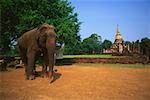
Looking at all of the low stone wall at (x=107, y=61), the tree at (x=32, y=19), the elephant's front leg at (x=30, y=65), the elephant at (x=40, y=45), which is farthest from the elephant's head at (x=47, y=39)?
the low stone wall at (x=107, y=61)

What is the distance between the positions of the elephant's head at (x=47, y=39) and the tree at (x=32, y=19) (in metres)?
10.0

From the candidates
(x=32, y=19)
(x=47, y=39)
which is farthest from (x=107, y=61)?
(x=47, y=39)

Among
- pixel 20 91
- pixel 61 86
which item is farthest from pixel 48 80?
pixel 20 91

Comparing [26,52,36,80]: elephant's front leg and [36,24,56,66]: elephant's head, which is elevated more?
[36,24,56,66]: elephant's head

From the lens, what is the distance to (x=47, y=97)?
7.89 m

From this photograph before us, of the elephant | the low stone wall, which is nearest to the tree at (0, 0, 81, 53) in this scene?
the low stone wall

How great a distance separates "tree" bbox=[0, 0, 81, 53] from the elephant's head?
1002 centimetres

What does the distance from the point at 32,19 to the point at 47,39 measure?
35.3 ft

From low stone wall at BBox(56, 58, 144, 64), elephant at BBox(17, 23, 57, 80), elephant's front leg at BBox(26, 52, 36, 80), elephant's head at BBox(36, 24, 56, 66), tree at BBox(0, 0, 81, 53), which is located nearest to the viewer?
elephant's head at BBox(36, 24, 56, 66)

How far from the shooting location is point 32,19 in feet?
71.5

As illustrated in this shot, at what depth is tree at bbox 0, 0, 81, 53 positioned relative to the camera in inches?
875

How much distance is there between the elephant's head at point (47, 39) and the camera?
11203mm

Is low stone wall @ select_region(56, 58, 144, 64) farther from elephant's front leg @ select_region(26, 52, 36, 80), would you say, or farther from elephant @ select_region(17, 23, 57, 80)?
elephant's front leg @ select_region(26, 52, 36, 80)

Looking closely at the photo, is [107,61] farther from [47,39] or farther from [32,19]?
[47,39]
